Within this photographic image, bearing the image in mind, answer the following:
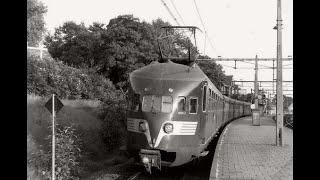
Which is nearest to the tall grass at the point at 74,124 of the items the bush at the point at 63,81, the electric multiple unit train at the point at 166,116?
the bush at the point at 63,81

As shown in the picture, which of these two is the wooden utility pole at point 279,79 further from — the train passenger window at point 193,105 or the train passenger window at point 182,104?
the train passenger window at point 182,104

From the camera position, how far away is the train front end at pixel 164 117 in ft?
37.4

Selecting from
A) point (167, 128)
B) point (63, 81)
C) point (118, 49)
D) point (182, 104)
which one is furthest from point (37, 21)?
point (167, 128)

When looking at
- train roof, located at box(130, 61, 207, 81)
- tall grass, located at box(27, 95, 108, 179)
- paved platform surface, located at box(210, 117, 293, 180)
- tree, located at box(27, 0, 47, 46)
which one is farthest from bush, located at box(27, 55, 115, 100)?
paved platform surface, located at box(210, 117, 293, 180)

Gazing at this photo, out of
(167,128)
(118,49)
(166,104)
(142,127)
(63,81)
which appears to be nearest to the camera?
(167,128)

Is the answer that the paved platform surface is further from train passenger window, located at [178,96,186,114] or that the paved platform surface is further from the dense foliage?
the dense foliage

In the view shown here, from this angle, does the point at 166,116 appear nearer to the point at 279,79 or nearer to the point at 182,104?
the point at 182,104

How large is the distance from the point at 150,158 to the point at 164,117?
47.5 inches

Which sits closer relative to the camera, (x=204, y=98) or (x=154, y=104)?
(x=154, y=104)

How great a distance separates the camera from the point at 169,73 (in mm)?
12094

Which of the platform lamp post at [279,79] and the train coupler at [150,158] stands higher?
the platform lamp post at [279,79]

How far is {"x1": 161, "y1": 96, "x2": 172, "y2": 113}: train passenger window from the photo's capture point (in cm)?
1162
